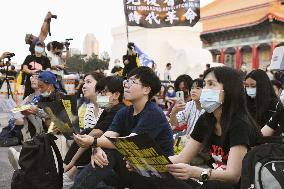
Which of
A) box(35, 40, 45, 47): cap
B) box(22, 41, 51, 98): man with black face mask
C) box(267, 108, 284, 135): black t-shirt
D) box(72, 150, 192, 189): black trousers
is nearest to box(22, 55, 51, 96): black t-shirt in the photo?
box(22, 41, 51, 98): man with black face mask

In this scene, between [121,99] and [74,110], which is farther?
[121,99]

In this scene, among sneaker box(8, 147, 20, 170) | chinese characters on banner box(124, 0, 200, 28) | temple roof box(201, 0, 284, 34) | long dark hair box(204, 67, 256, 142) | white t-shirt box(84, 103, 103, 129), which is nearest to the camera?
long dark hair box(204, 67, 256, 142)

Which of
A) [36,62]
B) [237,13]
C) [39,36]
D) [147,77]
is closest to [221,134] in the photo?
[147,77]

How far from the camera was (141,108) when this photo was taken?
3.26 meters

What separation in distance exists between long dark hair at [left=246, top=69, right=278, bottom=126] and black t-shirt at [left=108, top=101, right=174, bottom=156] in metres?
1.13

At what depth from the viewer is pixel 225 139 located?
2.54 meters

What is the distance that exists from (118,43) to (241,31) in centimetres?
1022

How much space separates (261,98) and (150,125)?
4.51 ft

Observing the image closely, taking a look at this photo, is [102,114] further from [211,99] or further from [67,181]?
[211,99]

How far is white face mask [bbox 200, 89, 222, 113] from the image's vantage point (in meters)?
2.59

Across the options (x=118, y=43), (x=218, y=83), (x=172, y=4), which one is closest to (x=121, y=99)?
(x=218, y=83)

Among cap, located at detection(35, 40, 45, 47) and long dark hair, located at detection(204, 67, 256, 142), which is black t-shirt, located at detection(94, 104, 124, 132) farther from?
cap, located at detection(35, 40, 45, 47)

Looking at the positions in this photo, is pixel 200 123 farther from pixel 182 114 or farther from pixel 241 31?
pixel 241 31

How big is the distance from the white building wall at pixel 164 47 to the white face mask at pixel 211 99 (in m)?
21.9
